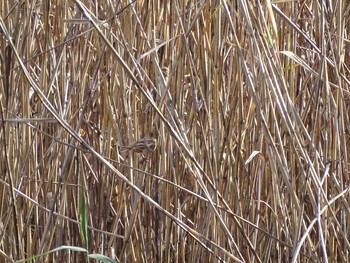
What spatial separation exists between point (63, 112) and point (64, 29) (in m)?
0.18

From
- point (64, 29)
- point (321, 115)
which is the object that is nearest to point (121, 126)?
point (64, 29)

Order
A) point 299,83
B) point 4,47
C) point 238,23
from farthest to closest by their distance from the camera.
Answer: point 299,83 → point 238,23 → point 4,47

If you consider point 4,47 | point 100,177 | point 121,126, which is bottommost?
point 100,177

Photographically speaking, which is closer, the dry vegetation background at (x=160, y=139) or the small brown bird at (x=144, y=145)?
the small brown bird at (x=144, y=145)

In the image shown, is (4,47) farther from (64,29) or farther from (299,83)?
(299,83)

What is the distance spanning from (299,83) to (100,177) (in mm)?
513

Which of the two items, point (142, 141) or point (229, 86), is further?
point (229, 86)

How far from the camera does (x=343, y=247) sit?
1.43 m

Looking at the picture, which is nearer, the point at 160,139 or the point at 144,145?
the point at 144,145

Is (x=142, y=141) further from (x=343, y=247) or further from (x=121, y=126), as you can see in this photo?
(x=343, y=247)

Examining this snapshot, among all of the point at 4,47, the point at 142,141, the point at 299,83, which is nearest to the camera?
the point at 142,141

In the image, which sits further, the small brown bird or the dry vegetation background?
the dry vegetation background

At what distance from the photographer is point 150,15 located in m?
1.34

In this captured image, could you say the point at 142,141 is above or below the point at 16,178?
above
